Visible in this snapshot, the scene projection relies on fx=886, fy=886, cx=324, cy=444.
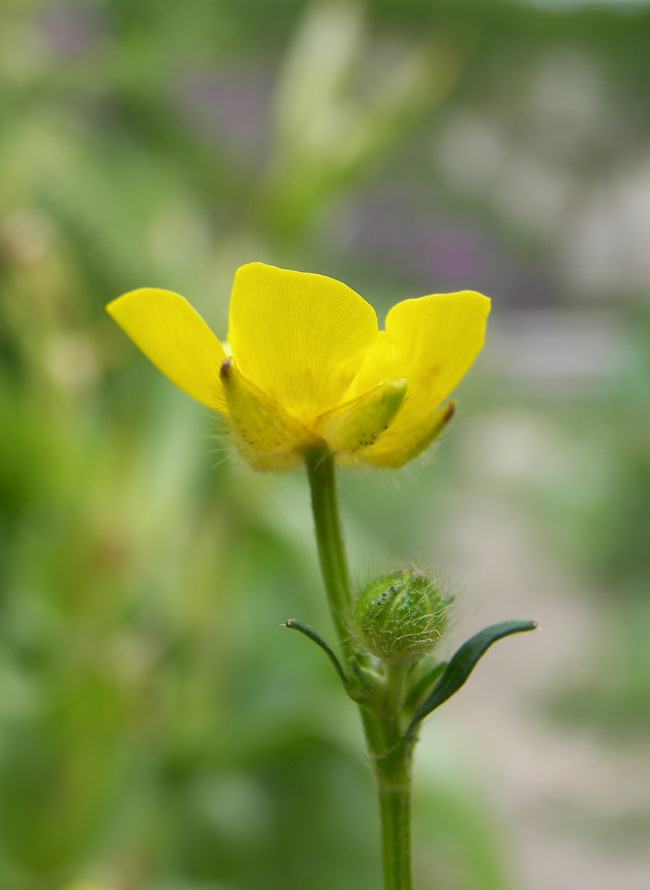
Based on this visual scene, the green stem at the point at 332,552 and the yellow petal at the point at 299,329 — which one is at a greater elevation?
the yellow petal at the point at 299,329

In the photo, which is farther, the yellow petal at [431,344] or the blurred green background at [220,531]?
the blurred green background at [220,531]

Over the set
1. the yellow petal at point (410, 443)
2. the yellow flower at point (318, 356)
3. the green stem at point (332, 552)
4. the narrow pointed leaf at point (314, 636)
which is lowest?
the narrow pointed leaf at point (314, 636)

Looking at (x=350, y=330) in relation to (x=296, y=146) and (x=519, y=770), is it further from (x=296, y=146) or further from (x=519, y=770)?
→ (x=519, y=770)

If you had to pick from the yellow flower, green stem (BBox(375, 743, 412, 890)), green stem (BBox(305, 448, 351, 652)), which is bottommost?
green stem (BBox(375, 743, 412, 890))

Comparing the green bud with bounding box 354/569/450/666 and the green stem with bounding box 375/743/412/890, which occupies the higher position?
the green bud with bounding box 354/569/450/666
